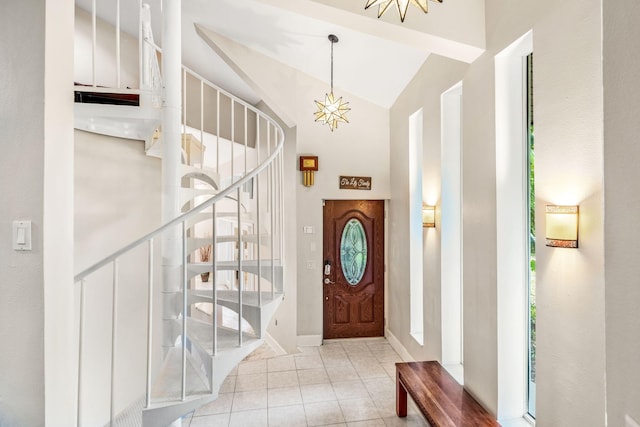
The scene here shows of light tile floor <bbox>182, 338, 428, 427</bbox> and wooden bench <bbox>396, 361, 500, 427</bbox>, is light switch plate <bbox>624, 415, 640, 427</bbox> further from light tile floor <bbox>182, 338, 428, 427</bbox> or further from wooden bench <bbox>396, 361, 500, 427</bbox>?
light tile floor <bbox>182, 338, 428, 427</bbox>

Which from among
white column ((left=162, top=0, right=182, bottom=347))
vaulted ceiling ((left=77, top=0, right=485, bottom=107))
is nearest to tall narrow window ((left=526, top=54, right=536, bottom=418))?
vaulted ceiling ((left=77, top=0, right=485, bottom=107))

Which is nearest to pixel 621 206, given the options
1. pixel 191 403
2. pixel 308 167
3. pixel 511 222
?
pixel 511 222

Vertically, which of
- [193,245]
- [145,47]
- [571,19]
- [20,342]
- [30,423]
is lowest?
[30,423]

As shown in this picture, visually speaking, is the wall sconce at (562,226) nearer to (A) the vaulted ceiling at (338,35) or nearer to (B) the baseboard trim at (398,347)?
(A) the vaulted ceiling at (338,35)

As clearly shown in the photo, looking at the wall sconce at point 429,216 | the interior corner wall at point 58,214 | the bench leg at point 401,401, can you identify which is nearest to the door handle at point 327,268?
the wall sconce at point 429,216

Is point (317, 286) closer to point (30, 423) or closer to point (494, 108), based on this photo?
point (494, 108)

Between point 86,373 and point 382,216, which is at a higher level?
point 382,216

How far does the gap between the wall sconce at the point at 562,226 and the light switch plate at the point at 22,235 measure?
2348 millimetres

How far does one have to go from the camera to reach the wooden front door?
470 centimetres

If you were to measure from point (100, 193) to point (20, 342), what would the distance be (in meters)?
1.53

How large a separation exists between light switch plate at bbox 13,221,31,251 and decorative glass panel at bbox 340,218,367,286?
3717mm

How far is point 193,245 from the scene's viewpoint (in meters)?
2.65

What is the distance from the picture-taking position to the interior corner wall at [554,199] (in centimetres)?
155

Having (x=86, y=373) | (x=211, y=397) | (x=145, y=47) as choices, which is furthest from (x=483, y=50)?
(x=86, y=373)
